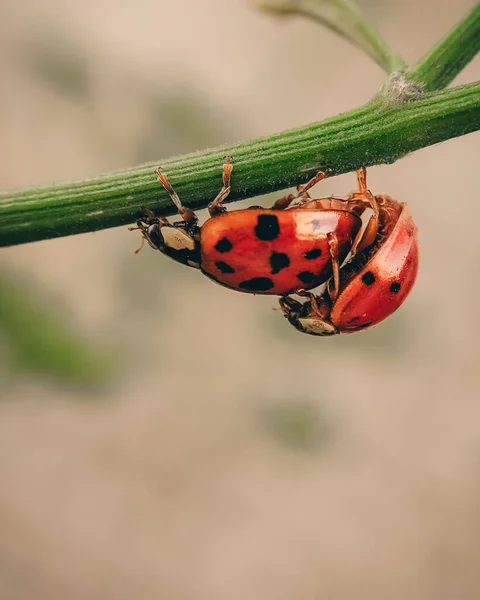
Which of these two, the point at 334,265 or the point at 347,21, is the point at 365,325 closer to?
the point at 334,265

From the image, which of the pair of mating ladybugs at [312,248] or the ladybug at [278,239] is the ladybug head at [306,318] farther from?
the ladybug at [278,239]

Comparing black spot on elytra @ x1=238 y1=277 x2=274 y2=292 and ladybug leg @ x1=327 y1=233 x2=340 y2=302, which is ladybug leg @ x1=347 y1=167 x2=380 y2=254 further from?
black spot on elytra @ x1=238 y1=277 x2=274 y2=292

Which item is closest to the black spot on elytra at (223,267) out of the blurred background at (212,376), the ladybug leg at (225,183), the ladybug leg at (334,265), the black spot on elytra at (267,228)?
the black spot on elytra at (267,228)

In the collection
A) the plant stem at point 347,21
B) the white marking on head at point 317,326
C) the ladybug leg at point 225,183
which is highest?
the plant stem at point 347,21

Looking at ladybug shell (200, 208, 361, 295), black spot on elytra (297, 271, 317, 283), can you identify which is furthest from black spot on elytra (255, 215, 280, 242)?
black spot on elytra (297, 271, 317, 283)

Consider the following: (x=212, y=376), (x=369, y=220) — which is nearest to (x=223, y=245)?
(x=369, y=220)

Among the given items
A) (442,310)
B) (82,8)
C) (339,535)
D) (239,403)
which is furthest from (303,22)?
(339,535)

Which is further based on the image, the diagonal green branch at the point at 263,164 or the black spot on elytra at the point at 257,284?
the black spot on elytra at the point at 257,284
